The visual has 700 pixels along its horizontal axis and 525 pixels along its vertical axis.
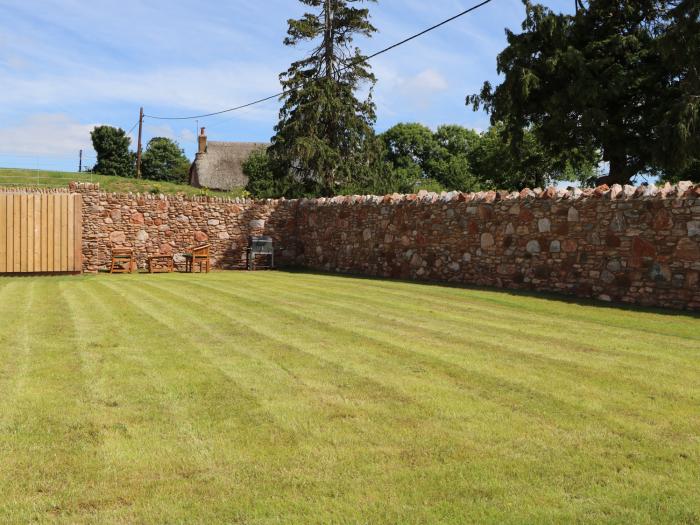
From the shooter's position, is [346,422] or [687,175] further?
[687,175]

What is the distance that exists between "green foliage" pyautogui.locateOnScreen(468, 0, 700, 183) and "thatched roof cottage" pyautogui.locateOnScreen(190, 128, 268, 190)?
26907mm

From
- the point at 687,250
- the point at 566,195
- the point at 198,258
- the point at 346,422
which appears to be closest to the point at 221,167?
the point at 198,258

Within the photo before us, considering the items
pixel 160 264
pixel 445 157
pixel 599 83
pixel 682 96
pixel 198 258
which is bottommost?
pixel 160 264

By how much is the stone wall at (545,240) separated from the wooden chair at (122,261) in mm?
6031

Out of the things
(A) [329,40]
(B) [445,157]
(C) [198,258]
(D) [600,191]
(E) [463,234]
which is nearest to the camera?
(D) [600,191]

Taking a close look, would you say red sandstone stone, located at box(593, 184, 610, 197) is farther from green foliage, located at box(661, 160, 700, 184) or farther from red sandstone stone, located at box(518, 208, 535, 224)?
green foliage, located at box(661, 160, 700, 184)

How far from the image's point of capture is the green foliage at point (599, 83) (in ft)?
68.4

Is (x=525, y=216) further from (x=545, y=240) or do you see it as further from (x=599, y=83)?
(x=599, y=83)

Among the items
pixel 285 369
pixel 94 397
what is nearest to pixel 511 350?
pixel 285 369

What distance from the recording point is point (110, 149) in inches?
1720

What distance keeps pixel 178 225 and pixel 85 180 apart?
16.2 metres

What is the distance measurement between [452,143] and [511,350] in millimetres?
51537

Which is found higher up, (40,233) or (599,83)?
(599,83)

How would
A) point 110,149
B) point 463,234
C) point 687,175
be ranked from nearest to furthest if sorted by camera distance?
point 463,234, point 687,175, point 110,149
